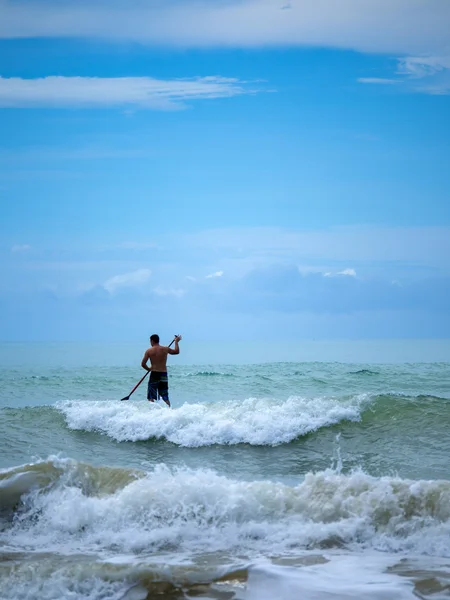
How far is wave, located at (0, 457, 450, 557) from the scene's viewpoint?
648cm

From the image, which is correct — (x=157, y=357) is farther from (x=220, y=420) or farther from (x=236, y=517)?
(x=236, y=517)

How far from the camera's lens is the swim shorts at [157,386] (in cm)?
1466

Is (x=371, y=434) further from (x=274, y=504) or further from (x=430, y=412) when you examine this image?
(x=274, y=504)

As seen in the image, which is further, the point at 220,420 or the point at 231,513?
the point at 220,420

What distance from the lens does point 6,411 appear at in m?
16.3

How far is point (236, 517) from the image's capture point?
22.9ft

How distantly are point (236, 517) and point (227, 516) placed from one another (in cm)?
10

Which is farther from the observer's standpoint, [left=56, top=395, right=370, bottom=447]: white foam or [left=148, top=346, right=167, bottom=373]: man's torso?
[left=148, top=346, right=167, bottom=373]: man's torso

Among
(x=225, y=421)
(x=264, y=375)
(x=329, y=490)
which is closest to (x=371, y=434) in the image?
(x=225, y=421)

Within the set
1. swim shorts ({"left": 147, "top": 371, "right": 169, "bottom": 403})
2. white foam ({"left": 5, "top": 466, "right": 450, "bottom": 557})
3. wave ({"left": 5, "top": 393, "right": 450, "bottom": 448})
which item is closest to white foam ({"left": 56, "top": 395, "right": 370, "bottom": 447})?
wave ({"left": 5, "top": 393, "right": 450, "bottom": 448})

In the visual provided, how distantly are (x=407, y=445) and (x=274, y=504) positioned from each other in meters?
5.28

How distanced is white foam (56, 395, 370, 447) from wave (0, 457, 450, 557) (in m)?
4.63

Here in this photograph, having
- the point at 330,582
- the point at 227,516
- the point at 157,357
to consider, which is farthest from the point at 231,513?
the point at 157,357

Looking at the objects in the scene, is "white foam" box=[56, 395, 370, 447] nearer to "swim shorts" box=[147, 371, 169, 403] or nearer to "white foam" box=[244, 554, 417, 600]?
"swim shorts" box=[147, 371, 169, 403]
